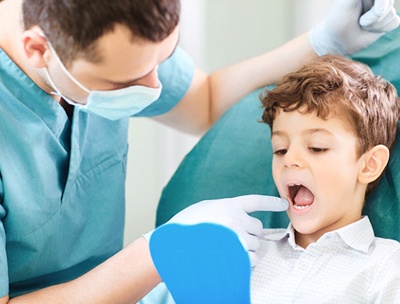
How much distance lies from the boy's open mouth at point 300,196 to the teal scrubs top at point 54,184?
1.42 feet

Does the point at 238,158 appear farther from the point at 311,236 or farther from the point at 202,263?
the point at 202,263

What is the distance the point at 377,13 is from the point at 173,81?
1.68ft

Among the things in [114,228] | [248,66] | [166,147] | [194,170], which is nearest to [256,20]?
[166,147]

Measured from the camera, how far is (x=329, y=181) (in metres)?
1.29

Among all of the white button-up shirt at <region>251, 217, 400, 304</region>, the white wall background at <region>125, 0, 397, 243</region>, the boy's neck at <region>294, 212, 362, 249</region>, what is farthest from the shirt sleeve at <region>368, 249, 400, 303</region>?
the white wall background at <region>125, 0, 397, 243</region>

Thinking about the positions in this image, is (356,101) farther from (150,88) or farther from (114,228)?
(114,228)

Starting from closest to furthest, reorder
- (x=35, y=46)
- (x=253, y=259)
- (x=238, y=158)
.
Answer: (x=35, y=46), (x=253, y=259), (x=238, y=158)

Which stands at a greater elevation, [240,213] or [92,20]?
[92,20]

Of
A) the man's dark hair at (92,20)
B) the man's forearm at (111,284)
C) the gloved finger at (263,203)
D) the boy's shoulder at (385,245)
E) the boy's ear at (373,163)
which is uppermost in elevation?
the man's dark hair at (92,20)

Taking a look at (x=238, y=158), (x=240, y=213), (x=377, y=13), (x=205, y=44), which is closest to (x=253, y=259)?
(x=240, y=213)

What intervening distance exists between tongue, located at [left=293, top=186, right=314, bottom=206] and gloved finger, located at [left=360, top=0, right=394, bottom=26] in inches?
14.6

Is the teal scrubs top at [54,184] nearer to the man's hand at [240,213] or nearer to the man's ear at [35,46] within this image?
the man's ear at [35,46]

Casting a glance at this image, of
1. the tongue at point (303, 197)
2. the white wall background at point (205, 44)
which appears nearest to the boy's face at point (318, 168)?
the tongue at point (303, 197)

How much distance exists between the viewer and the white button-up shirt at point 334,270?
4.05 ft
